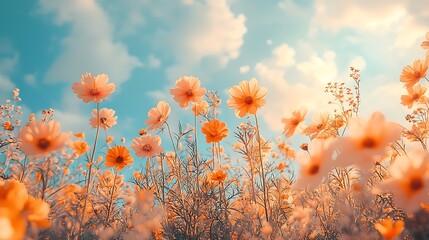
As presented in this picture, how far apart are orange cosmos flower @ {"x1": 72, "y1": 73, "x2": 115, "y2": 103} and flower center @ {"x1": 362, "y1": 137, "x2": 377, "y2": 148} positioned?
78.0 inches

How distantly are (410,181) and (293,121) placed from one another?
1808 mm

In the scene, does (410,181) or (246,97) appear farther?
(246,97)

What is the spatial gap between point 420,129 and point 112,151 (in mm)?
3191

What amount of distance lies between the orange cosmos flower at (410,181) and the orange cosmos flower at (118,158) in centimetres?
237

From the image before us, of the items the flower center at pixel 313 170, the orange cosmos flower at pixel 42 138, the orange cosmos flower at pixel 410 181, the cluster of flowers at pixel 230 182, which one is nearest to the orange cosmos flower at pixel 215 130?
the cluster of flowers at pixel 230 182


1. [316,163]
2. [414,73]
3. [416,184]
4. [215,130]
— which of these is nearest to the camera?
[416,184]

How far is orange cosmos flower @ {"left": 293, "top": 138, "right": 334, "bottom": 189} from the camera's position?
50.9 inches

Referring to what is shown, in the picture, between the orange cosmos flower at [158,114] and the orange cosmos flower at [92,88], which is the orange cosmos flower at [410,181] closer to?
the orange cosmos flower at [92,88]

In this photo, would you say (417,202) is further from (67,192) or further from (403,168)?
(67,192)

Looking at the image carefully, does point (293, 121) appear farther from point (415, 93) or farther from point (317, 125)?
point (415, 93)

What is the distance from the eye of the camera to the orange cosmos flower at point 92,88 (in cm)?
253

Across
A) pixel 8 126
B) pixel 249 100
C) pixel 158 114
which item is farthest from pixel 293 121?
pixel 8 126

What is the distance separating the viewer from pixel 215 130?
311cm

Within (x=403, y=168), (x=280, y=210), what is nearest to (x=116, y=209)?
(x=280, y=210)
